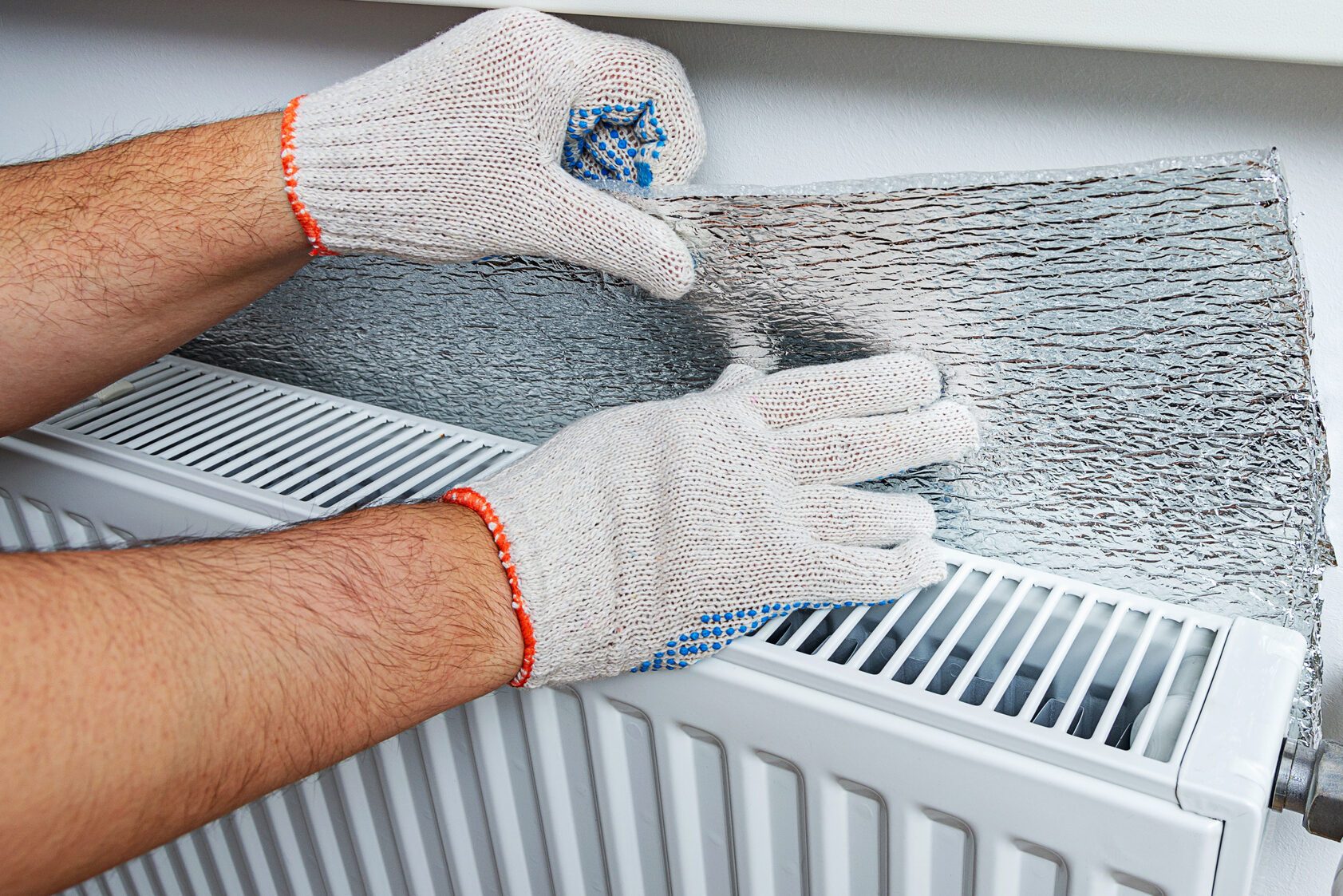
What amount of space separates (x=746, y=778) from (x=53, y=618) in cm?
31

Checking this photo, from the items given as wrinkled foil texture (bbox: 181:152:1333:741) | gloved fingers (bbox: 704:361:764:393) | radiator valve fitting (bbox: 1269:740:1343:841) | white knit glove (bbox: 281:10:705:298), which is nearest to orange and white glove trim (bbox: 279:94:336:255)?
white knit glove (bbox: 281:10:705:298)

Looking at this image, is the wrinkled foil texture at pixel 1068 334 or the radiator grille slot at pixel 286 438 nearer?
the wrinkled foil texture at pixel 1068 334

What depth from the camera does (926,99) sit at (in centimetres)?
50

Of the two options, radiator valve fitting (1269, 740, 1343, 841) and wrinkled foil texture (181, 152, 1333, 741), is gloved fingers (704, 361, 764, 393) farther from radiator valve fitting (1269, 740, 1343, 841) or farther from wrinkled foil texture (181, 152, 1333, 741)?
radiator valve fitting (1269, 740, 1343, 841)

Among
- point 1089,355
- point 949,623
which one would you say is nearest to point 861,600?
point 949,623

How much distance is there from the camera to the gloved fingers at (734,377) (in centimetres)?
55

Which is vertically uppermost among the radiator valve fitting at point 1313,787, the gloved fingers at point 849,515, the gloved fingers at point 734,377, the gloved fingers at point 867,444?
the gloved fingers at point 734,377

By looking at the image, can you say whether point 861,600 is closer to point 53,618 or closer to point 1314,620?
point 1314,620

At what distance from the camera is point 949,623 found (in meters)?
0.51

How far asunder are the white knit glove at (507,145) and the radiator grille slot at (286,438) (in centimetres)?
16

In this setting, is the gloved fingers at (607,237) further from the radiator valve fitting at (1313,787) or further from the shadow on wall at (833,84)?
the radiator valve fitting at (1313,787)

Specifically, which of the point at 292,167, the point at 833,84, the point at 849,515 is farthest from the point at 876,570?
the point at 292,167

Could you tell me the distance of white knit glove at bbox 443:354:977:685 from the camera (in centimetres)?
49

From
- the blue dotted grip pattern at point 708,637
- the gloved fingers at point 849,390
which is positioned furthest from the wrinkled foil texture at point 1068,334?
the blue dotted grip pattern at point 708,637
